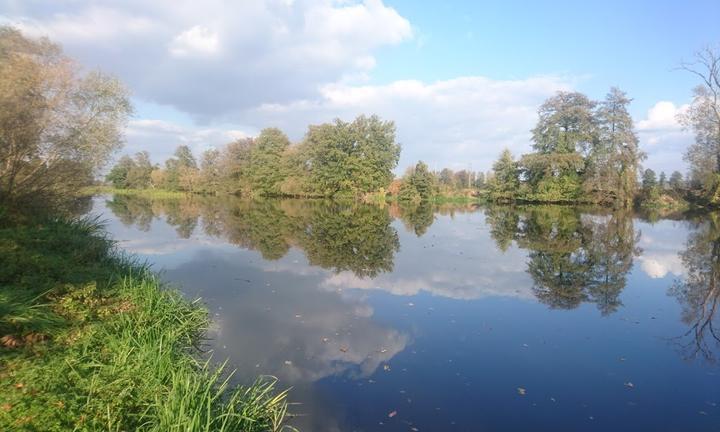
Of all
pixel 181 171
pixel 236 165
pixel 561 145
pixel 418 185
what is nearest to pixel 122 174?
pixel 181 171

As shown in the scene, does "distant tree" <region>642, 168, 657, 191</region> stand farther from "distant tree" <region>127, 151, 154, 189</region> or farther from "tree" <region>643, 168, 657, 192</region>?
"distant tree" <region>127, 151, 154, 189</region>

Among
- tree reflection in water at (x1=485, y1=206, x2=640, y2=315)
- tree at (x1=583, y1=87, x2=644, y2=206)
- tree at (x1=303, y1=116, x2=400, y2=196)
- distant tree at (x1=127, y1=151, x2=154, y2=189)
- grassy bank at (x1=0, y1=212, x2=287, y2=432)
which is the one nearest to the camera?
grassy bank at (x1=0, y1=212, x2=287, y2=432)

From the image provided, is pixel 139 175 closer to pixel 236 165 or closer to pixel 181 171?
pixel 181 171

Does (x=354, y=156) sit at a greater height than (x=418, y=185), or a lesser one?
greater

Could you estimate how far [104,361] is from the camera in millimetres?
4738

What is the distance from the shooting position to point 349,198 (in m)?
57.5

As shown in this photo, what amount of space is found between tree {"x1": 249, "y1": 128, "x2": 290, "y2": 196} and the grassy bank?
53.8 meters

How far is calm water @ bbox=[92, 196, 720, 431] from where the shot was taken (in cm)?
481

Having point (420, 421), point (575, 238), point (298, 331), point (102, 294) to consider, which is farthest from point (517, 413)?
point (575, 238)

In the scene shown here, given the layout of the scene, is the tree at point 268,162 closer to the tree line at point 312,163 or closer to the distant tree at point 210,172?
the tree line at point 312,163

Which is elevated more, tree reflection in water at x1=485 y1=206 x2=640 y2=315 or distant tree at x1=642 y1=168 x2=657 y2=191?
distant tree at x1=642 y1=168 x2=657 y2=191

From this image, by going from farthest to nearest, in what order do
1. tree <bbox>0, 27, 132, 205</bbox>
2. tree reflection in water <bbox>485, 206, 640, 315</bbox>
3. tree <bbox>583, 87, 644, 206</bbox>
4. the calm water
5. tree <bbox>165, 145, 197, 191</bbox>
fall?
1. tree <bbox>165, 145, 197, 191</bbox>
2. tree <bbox>583, 87, 644, 206</bbox>
3. tree <bbox>0, 27, 132, 205</bbox>
4. tree reflection in water <bbox>485, 206, 640, 315</bbox>
5. the calm water

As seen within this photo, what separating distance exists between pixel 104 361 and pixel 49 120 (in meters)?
13.0

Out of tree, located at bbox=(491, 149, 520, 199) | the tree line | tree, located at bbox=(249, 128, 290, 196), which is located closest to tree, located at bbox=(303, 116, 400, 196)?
the tree line
